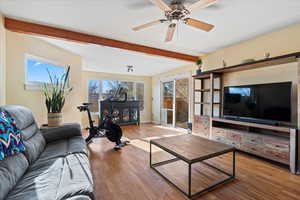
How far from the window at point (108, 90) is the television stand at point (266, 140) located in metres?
3.76

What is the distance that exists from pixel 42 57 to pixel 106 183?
2.83m

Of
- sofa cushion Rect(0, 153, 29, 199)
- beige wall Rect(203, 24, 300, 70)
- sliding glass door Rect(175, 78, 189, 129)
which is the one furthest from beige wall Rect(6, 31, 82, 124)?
beige wall Rect(203, 24, 300, 70)

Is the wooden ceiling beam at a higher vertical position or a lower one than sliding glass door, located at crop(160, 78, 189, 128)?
higher

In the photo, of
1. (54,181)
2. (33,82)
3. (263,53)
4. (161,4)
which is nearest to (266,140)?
(263,53)

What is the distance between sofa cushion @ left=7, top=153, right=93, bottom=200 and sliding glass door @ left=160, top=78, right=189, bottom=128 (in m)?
Answer: 3.95

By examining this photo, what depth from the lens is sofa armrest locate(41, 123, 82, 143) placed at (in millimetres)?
2086

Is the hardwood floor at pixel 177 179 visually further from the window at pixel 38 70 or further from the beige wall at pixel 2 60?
the window at pixel 38 70

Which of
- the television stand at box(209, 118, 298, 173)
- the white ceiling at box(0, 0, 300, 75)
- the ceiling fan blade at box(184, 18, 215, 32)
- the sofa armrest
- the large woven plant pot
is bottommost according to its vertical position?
the television stand at box(209, 118, 298, 173)

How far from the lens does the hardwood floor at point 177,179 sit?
5.02ft

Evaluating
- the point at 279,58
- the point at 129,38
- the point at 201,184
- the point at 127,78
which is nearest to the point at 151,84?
the point at 127,78

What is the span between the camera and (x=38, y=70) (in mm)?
2896

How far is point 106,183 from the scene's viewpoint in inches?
69.0

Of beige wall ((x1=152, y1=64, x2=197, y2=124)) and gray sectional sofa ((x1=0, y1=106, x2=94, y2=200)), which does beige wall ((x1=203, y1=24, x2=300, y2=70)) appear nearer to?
beige wall ((x1=152, y1=64, x2=197, y2=124))

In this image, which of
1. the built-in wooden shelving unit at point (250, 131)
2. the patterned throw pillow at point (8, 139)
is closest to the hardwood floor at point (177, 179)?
the built-in wooden shelving unit at point (250, 131)
